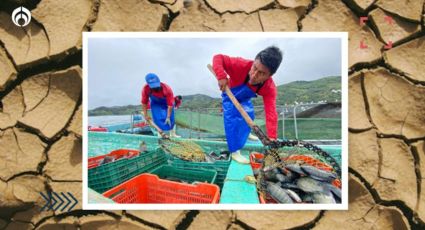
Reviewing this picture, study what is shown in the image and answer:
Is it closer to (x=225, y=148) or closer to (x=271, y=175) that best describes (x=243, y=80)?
(x=225, y=148)

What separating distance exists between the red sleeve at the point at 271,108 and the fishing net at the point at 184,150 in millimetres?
369

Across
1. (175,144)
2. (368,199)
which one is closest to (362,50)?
(368,199)

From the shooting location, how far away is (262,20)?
6.23ft

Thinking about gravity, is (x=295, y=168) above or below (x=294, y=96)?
below

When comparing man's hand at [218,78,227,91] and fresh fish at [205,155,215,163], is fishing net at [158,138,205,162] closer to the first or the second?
fresh fish at [205,155,215,163]

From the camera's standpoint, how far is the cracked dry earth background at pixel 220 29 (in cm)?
190

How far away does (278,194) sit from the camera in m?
1.91

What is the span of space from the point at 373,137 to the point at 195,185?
949mm

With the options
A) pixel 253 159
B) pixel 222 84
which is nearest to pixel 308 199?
pixel 253 159

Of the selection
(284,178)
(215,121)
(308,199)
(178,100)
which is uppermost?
(178,100)

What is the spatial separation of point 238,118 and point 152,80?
0.48 meters

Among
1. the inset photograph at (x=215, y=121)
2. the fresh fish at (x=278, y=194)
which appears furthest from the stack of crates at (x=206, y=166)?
the fresh fish at (x=278, y=194)

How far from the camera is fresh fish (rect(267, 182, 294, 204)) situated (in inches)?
74.9

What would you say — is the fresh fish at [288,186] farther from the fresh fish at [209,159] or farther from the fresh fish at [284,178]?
the fresh fish at [209,159]
